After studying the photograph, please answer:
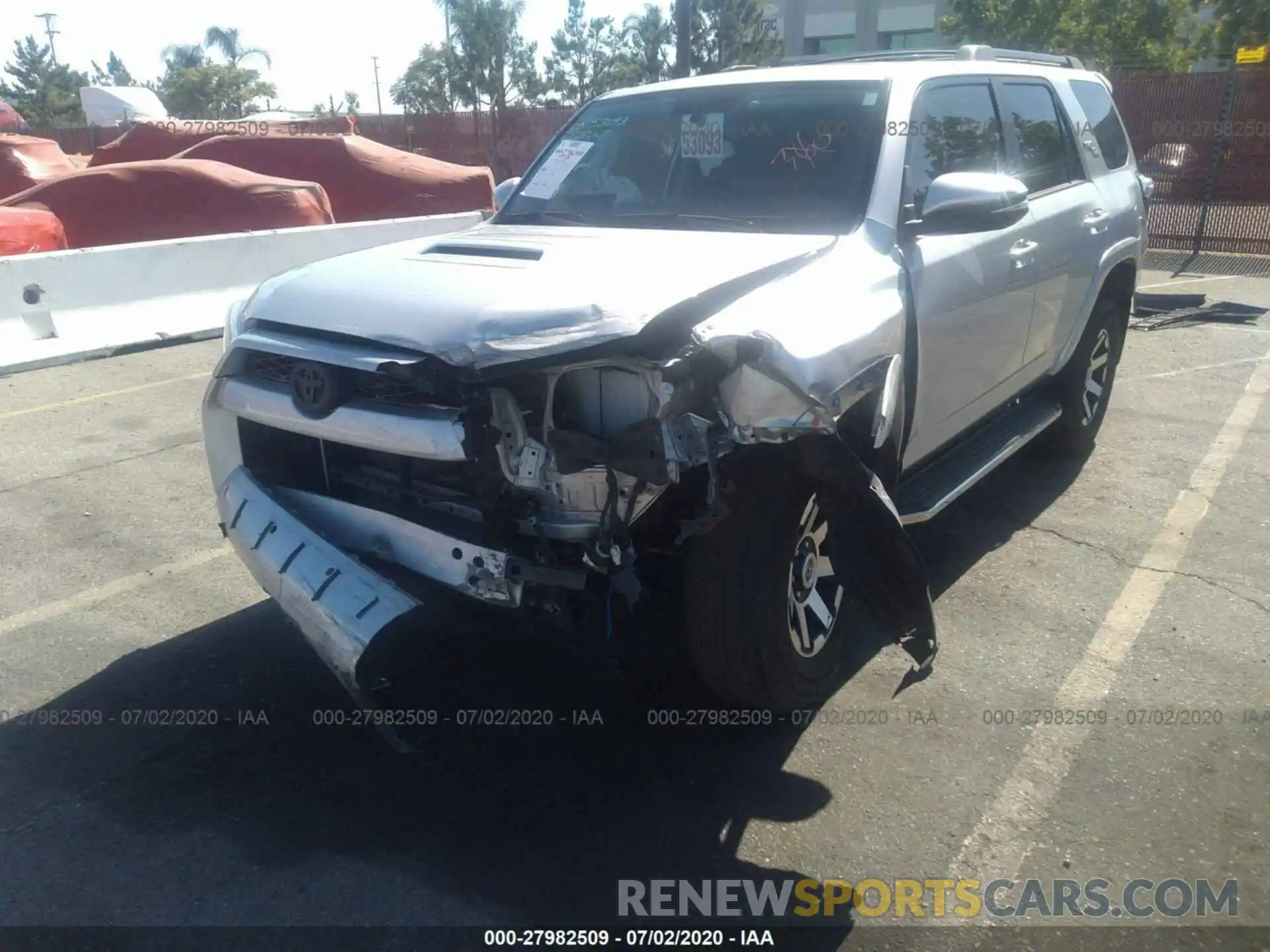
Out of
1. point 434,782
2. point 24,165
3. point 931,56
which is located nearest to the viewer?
point 434,782

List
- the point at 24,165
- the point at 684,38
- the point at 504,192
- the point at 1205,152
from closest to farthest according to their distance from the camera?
1. the point at 504,192
2. the point at 684,38
3. the point at 1205,152
4. the point at 24,165

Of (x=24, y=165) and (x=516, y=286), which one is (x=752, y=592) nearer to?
(x=516, y=286)

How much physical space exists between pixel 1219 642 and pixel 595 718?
234cm

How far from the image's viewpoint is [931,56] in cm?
502

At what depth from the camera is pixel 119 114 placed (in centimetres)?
3088

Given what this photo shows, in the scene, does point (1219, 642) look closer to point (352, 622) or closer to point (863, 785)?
point (863, 785)

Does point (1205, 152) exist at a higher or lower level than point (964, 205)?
lower

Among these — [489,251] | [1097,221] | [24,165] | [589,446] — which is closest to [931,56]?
[1097,221]

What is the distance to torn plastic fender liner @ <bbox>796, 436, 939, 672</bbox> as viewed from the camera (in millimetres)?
2836

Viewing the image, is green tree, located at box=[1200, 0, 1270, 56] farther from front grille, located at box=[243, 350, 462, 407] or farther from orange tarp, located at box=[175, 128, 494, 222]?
front grille, located at box=[243, 350, 462, 407]

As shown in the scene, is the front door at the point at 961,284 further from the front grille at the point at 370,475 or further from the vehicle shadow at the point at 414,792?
the front grille at the point at 370,475

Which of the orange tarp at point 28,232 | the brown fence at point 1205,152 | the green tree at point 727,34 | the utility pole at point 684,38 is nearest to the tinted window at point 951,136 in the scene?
the orange tarp at point 28,232

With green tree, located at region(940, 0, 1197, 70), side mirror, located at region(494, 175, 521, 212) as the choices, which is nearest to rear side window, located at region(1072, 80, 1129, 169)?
side mirror, located at region(494, 175, 521, 212)

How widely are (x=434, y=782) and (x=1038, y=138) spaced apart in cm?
401
